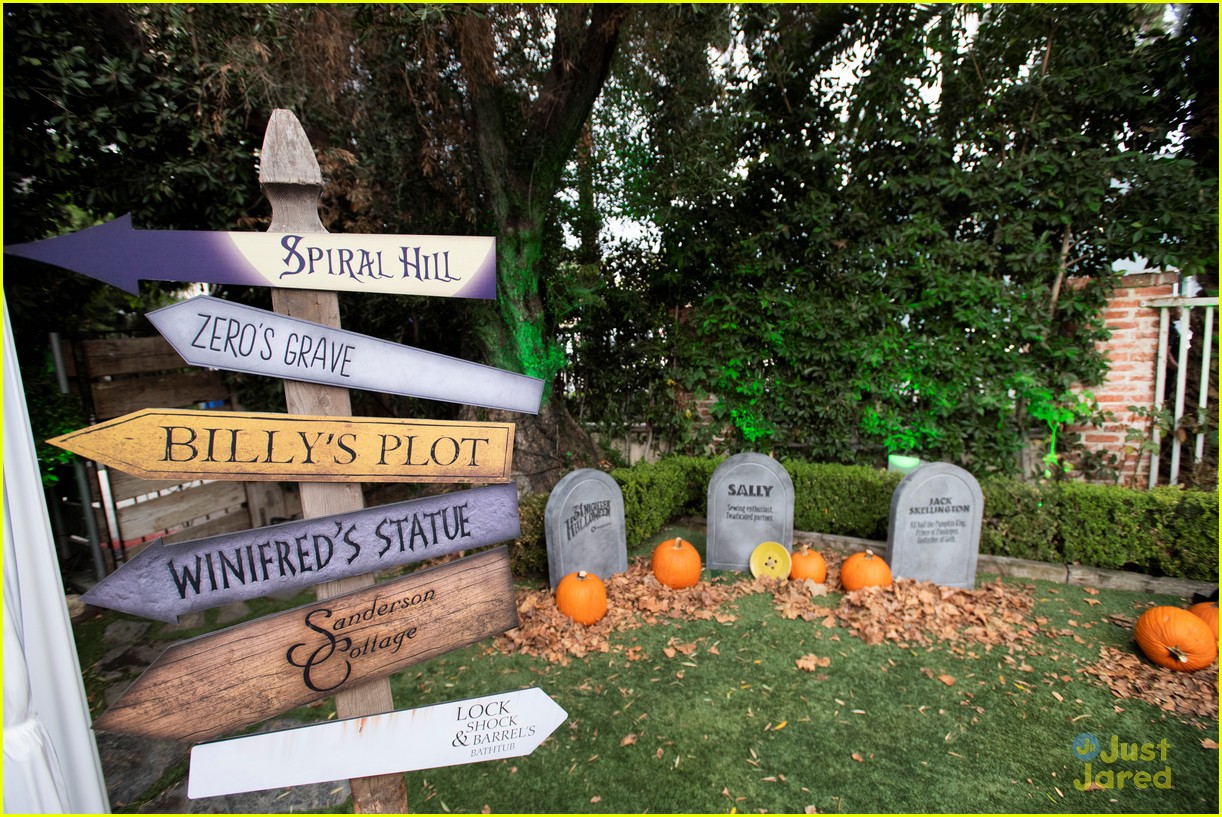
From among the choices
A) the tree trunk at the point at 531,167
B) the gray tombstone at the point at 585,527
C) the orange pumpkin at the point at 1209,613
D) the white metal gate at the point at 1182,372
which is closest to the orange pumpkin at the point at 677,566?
the gray tombstone at the point at 585,527

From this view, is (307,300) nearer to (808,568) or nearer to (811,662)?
(811,662)

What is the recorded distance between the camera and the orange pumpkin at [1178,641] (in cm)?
337

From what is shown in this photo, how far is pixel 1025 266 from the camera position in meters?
5.49

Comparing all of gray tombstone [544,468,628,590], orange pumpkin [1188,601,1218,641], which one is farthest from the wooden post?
orange pumpkin [1188,601,1218,641]

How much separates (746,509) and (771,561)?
50 centimetres

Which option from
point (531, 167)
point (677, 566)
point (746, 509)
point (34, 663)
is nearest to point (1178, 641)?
point (746, 509)

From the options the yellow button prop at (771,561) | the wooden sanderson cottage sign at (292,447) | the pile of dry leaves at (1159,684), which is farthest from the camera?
the yellow button prop at (771,561)

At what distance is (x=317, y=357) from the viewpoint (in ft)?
6.30

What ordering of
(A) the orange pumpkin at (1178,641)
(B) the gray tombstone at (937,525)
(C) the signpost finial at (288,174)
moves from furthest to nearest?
(B) the gray tombstone at (937,525), (A) the orange pumpkin at (1178,641), (C) the signpost finial at (288,174)

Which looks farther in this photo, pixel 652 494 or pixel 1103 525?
pixel 652 494

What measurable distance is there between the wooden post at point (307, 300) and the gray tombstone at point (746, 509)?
11.7 feet

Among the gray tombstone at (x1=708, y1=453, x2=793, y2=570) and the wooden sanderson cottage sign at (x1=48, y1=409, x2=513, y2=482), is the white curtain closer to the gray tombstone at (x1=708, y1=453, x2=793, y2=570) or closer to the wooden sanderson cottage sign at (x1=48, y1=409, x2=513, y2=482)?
the wooden sanderson cottage sign at (x1=48, y1=409, x2=513, y2=482)

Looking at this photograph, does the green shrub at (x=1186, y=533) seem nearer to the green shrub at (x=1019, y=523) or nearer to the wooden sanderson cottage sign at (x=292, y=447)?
the green shrub at (x=1019, y=523)

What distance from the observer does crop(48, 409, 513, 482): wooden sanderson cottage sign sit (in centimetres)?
164
